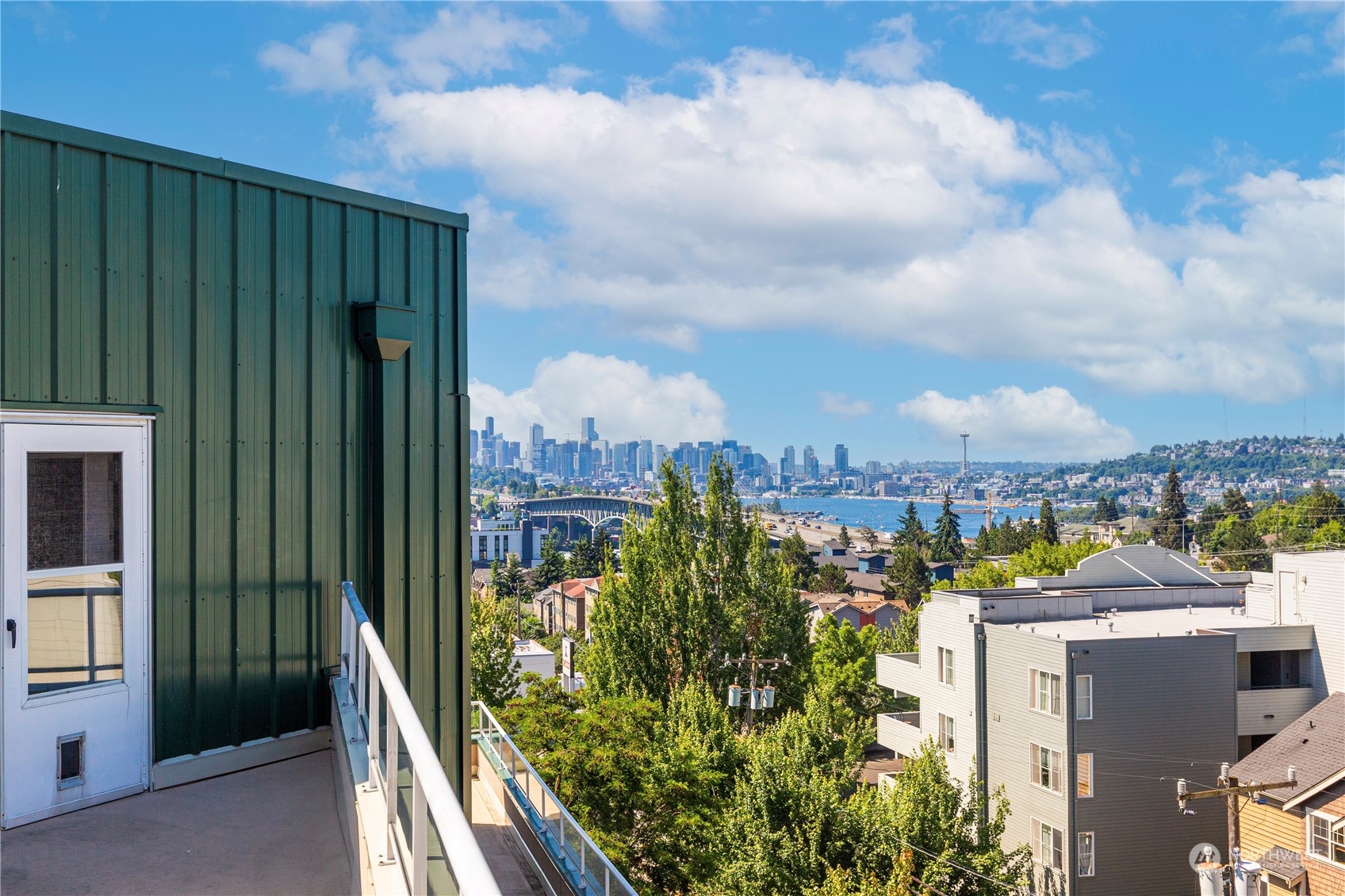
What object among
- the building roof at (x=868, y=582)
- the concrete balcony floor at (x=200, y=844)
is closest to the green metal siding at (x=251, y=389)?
the concrete balcony floor at (x=200, y=844)

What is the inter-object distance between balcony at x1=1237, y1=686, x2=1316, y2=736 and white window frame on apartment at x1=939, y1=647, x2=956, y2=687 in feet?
19.8

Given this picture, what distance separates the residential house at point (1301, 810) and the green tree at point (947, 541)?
80.1m

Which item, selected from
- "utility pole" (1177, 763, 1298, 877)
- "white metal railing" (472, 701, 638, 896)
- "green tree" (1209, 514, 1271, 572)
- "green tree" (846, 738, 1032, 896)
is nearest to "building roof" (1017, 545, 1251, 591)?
"utility pole" (1177, 763, 1298, 877)

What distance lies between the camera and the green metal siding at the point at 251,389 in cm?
434

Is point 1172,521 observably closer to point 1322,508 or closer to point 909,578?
point 1322,508

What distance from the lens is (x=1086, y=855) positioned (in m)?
18.8

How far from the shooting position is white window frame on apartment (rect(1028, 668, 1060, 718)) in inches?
750

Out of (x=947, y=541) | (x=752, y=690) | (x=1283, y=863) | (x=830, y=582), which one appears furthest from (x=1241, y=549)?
(x=752, y=690)

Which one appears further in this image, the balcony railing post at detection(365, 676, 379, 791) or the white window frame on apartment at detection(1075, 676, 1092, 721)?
the white window frame on apartment at detection(1075, 676, 1092, 721)

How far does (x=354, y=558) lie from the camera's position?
18.5 ft

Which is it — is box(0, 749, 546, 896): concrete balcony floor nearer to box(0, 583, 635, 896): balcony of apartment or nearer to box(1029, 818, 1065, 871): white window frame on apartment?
box(0, 583, 635, 896): balcony of apartment

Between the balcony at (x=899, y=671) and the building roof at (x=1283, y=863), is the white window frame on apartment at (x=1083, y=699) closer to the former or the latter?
the building roof at (x=1283, y=863)

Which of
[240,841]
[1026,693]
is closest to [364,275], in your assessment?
[240,841]

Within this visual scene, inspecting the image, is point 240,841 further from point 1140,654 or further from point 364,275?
point 1140,654
